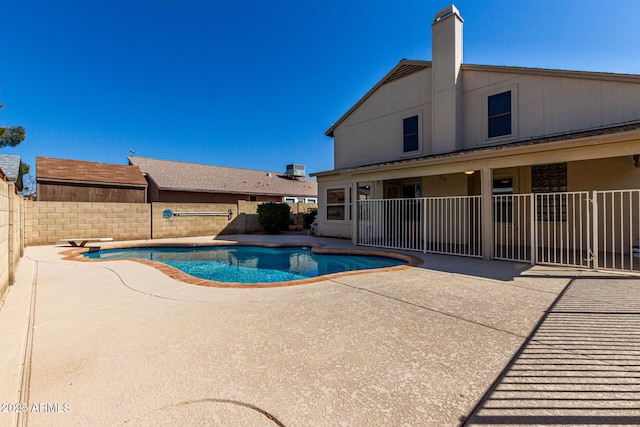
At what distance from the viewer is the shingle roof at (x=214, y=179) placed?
20.9m

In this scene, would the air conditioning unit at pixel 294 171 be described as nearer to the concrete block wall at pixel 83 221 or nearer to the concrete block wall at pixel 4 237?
the concrete block wall at pixel 83 221

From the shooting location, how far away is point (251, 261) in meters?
9.80

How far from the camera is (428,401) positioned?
2014 mm

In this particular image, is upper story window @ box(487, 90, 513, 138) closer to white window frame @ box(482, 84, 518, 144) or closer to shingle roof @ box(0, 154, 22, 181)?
white window frame @ box(482, 84, 518, 144)

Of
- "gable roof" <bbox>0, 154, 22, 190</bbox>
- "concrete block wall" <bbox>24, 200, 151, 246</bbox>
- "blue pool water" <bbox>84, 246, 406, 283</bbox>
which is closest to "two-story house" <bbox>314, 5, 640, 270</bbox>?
"blue pool water" <bbox>84, 246, 406, 283</bbox>

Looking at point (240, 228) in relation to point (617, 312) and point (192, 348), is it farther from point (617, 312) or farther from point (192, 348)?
point (617, 312)

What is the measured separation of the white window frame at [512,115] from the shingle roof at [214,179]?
18020mm

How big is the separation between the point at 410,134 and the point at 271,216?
8.48 m

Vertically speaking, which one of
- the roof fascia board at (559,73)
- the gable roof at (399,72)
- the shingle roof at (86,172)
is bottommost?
the shingle roof at (86,172)

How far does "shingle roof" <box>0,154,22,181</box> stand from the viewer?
9.32 metres

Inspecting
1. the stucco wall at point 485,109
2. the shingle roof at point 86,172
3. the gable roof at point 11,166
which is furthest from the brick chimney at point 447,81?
the shingle roof at point 86,172

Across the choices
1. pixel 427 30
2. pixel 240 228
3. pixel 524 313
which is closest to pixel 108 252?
pixel 240 228

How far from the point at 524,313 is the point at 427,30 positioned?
11.6 metres

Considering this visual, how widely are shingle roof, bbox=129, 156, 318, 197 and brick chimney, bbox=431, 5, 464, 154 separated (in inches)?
659
